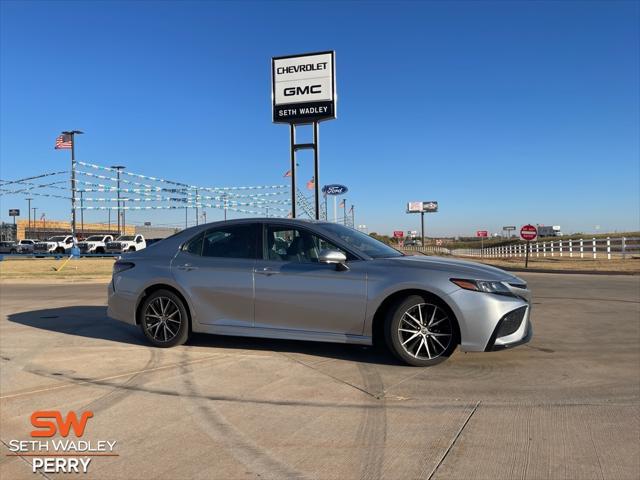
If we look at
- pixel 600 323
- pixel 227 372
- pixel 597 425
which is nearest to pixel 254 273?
pixel 227 372

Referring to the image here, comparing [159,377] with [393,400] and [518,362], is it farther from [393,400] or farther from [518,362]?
[518,362]

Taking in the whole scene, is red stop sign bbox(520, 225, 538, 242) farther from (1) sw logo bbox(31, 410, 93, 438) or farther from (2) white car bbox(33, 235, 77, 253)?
(2) white car bbox(33, 235, 77, 253)

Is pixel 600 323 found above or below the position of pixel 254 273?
below

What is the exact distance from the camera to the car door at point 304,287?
5.52 m

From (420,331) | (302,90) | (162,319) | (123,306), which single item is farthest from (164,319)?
(302,90)

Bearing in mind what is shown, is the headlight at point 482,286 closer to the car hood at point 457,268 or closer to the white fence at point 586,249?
the car hood at point 457,268

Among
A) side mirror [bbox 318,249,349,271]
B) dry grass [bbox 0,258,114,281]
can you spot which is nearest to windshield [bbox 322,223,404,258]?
side mirror [bbox 318,249,349,271]

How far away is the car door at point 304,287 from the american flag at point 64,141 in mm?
33184

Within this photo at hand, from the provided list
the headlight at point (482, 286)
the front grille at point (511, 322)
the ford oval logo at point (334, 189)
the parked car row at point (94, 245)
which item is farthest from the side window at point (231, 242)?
the parked car row at point (94, 245)

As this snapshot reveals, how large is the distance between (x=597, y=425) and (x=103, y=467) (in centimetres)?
345

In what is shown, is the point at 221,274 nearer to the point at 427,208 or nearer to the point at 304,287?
the point at 304,287

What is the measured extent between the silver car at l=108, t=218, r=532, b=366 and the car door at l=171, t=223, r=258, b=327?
0.5 inches

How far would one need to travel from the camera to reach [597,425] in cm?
387

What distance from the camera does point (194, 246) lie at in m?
6.50
